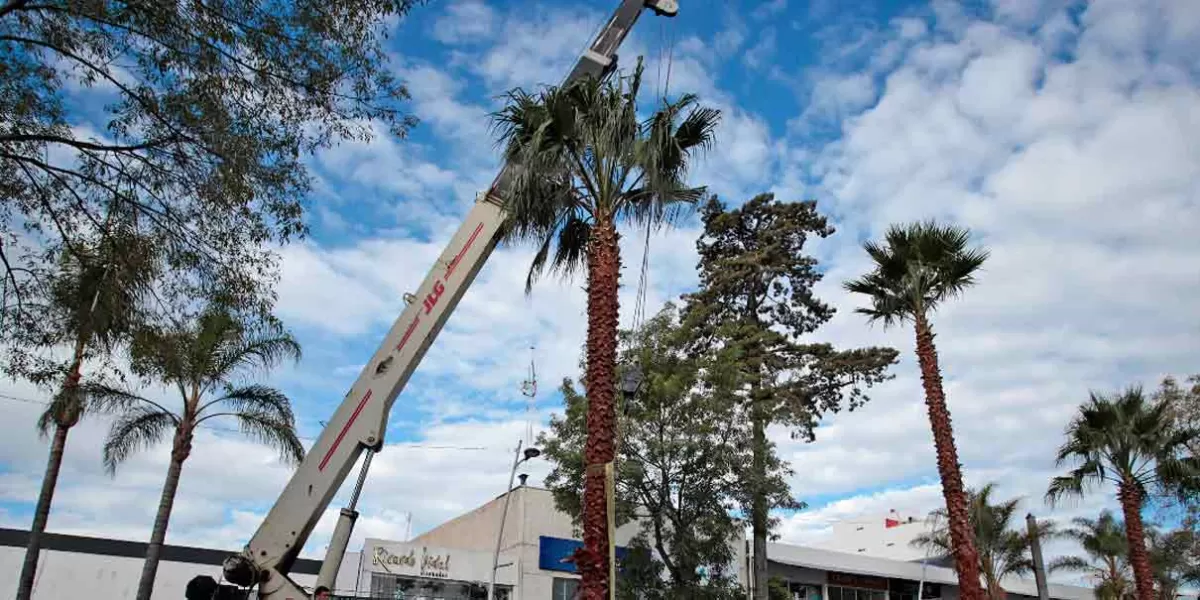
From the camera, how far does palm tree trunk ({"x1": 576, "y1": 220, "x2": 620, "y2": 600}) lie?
10.9 metres

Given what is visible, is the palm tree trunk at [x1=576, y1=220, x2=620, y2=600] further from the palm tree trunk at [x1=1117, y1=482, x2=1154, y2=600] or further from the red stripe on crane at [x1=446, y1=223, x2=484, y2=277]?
the palm tree trunk at [x1=1117, y1=482, x2=1154, y2=600]

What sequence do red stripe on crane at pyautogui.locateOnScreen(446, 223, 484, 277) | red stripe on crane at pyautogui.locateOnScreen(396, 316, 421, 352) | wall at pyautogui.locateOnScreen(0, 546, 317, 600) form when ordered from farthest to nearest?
wall at pyautogui.locateOnScreen(0, 546, 317, 600), red stripe on crane at pyautogui.locateOnScreen(446, 223, 484, 277), red stripe on crane at pyautogui.locateOnScreen(396, 316, 421, 352)

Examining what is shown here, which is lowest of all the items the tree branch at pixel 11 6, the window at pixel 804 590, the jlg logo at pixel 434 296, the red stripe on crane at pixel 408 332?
the window at pixel 804 590

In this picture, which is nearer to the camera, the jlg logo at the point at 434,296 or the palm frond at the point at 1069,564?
the jlg logo at the point at 434,296

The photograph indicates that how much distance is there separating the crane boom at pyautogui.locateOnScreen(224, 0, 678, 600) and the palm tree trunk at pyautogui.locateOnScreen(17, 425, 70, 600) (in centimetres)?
1312

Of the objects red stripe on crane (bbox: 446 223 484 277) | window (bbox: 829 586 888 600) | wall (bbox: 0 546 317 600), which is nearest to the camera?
red stripe on crane (bbox: 446 223 484 277)

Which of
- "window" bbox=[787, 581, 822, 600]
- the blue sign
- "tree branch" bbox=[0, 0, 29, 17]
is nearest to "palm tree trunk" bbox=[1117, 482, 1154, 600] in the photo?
"window" bbox=[787, 581, 822, 600]

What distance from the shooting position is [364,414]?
38.4ft

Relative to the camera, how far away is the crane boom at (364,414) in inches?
430

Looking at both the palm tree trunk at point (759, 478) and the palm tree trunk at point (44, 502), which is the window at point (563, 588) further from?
the palm tree trunk at point (44, 502)

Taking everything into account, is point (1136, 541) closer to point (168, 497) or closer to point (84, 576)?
point (168, 497)

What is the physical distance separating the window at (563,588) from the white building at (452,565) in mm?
35

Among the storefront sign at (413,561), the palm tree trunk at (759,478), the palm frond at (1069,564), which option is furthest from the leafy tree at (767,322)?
the palm frond at (1069,564)

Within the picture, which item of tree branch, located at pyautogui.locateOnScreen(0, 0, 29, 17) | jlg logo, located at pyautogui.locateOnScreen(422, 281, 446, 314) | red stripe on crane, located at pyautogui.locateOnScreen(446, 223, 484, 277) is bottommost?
jlg logo, located at pyautogui.locateOnScreen(422, 281, 446, 314)
